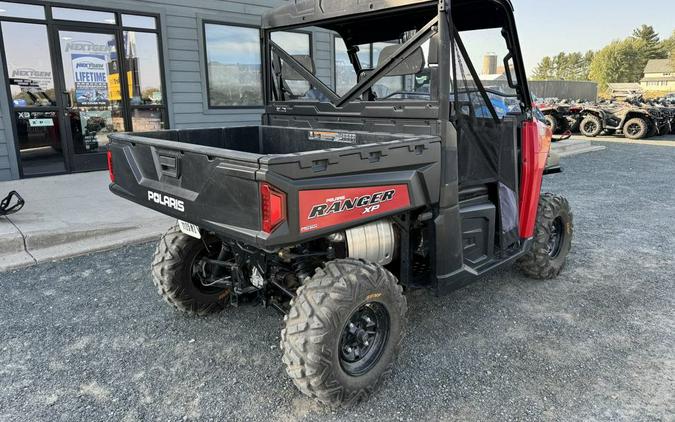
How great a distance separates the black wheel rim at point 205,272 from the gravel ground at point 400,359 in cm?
23

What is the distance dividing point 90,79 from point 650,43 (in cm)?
10272

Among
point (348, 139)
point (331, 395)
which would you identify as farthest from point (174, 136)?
point (331, 395)

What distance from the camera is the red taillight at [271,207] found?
211 centimetres

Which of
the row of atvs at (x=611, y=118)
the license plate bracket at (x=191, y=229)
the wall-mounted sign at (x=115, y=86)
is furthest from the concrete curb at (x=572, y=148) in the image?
the license plate bracket at (x=191, y=229)

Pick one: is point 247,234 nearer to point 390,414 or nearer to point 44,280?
point 390,414

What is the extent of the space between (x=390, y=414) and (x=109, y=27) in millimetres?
7561

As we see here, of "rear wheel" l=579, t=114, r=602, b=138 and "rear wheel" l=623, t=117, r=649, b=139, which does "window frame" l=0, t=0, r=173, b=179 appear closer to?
"rear wheel" l=579, t=114, r=602, b=138

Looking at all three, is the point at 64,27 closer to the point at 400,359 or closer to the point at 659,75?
the point at 400,359

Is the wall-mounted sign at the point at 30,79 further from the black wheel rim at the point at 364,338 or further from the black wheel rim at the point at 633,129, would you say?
the black wheel rim at the point at 633,129

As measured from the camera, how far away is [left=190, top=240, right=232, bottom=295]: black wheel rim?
3373 mm

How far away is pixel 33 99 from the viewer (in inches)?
288

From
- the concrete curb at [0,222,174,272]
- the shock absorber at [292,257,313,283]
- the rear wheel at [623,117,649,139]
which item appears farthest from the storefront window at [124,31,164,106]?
the rear wheel at [623,117,649,139]

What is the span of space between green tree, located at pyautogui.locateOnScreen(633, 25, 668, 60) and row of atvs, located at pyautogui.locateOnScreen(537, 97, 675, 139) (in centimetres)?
7555

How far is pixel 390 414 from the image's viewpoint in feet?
8.11
